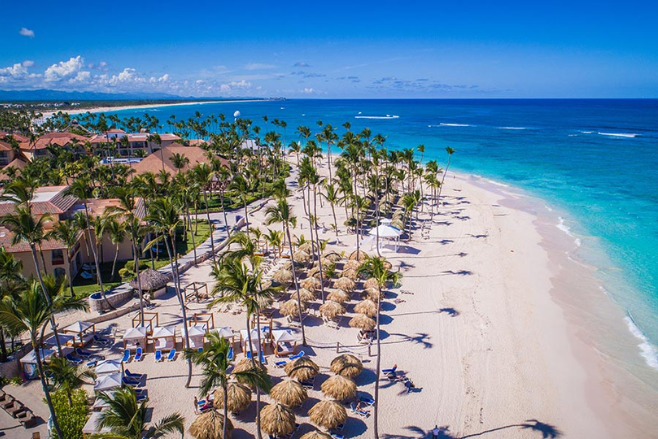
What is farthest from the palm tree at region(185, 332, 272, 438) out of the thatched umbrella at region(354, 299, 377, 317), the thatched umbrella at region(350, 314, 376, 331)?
the thatched umbrella at region(354, 299, 377, 317)

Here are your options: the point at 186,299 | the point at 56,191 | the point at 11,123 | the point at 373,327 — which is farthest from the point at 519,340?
the point at 11,123

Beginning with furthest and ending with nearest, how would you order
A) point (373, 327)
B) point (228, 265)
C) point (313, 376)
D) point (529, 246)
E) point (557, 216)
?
point (557, 216) → point (529, 246) → point (373, 327) → point (313, 376) → point (228, 265)

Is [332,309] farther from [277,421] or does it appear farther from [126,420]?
[126,420]

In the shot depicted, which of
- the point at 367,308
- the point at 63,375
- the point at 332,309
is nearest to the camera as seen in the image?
the point at 63,375

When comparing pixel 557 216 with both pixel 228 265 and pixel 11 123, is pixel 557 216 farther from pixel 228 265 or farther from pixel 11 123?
pixel 11 123

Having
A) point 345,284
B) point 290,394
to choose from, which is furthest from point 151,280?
point 290,394

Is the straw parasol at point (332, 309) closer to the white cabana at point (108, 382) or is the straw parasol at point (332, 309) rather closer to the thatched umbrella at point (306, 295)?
the thatched umbrella at point (306, 295)

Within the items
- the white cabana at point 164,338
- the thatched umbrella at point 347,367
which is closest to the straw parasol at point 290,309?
the thatched umbrella at point 347,367
